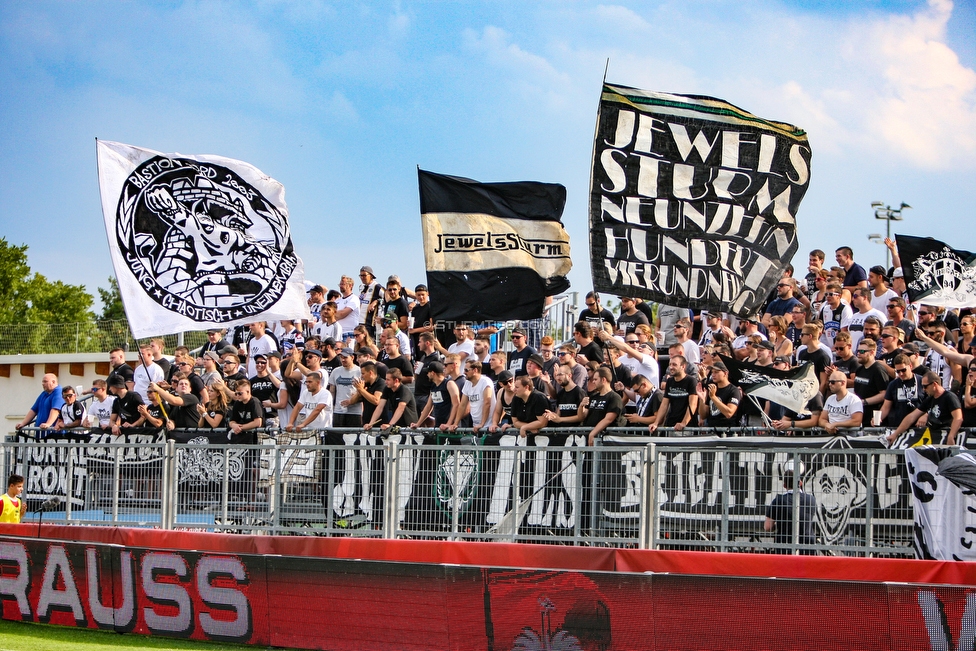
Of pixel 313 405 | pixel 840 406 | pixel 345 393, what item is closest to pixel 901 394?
pixel 840 406

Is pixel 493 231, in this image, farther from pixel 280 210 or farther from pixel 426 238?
pixel 280 210

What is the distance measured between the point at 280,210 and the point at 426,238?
2.75 m

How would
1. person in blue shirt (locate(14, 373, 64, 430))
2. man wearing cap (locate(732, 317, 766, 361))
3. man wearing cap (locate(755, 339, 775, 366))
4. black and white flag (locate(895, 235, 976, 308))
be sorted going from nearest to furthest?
man wearing cap (locate(755, 339, 775, 366)), black and white flag (locate(895, 235, 976, 308)), man wearing cap (locate(732, 317, 766, 361)), person in blue shirt (locate(14, 373, 64, 430))

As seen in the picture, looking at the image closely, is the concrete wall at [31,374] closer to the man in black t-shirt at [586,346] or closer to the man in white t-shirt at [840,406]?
the man in black t-shirt at [586,346]

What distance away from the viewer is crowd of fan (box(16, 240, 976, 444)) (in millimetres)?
11367

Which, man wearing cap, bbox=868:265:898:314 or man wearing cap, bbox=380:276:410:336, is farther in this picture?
man wearing cap, bbox=380:276:410:336

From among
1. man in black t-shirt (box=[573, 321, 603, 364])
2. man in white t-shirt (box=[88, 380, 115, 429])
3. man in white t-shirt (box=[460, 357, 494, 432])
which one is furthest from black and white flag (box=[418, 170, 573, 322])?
man in white t-shirt (box=[88, 380, 115, 429])

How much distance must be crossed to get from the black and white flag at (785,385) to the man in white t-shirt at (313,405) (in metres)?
5.71

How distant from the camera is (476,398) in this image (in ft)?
43.9

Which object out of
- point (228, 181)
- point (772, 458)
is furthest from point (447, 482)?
point (228, 181)

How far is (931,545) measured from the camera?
9570mm

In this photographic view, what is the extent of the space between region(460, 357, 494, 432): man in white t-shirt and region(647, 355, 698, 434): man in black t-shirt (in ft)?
7.63

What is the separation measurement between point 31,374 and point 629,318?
2312cm

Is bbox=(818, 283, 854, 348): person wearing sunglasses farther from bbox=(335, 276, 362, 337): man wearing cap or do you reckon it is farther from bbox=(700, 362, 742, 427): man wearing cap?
bbox=(335, 276, 362, 337): man wearing cap
